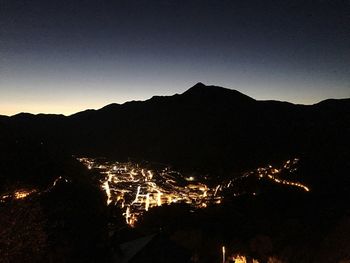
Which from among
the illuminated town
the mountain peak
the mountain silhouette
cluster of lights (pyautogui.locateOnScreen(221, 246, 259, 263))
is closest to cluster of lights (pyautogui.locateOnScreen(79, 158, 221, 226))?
the illuminated town

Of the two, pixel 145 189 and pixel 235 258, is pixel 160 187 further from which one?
pixel 235 258

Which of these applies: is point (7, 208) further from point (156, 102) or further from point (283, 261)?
point (156, 102)

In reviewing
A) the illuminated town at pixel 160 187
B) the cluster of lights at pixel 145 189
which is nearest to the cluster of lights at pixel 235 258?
the cluster of lights at pixel 145 189

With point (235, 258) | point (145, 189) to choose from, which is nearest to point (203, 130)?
point (145, 189)

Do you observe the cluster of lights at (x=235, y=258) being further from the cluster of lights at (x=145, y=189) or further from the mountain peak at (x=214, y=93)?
the mountain peak at (x=214, y=93)

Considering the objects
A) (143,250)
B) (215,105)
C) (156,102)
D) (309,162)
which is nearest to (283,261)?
(143,250)

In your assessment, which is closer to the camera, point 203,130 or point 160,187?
point 160,187

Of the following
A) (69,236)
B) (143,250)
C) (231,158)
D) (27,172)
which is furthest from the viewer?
(231,158)
